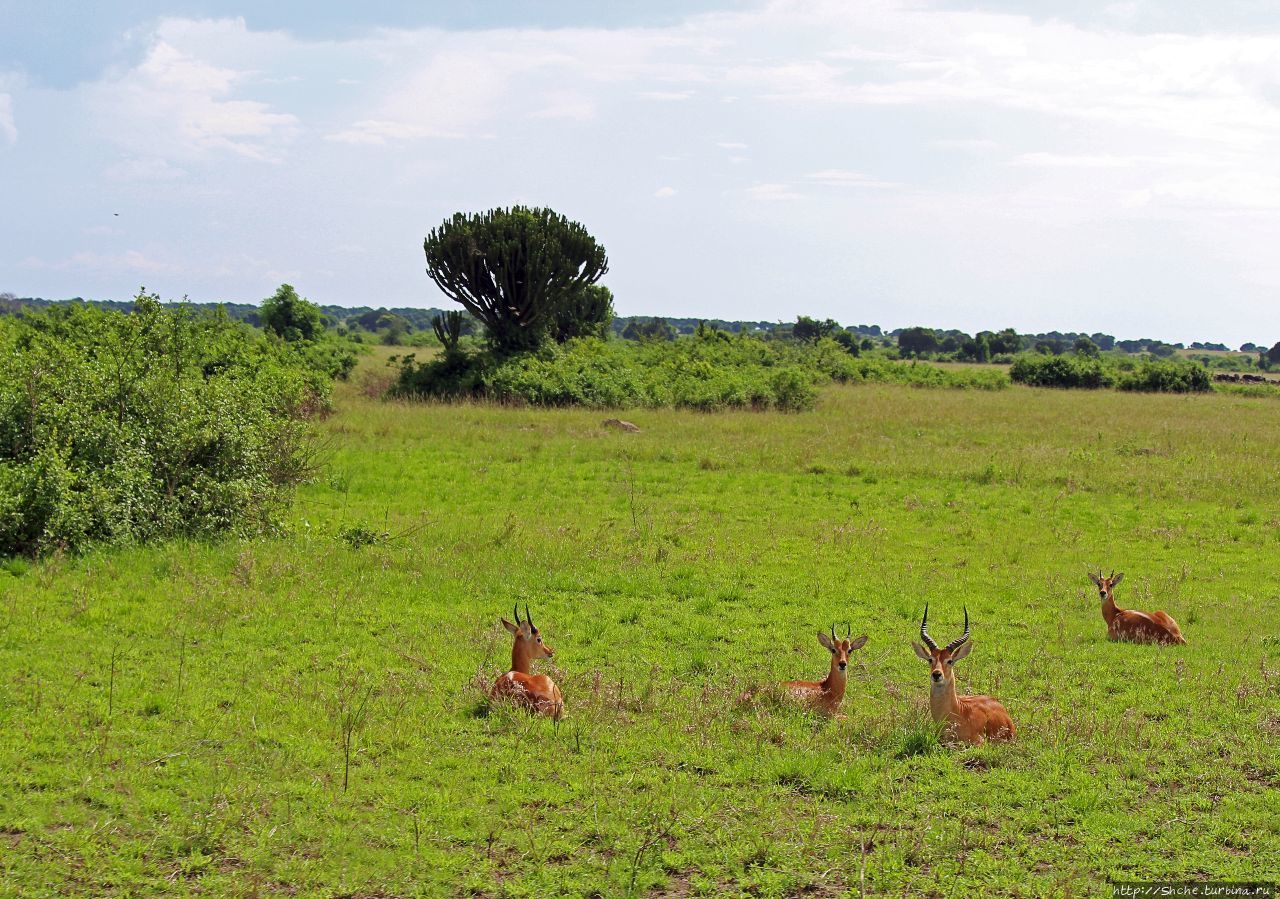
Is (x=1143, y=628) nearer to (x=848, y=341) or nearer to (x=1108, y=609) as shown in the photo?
(x=1108, y=609)

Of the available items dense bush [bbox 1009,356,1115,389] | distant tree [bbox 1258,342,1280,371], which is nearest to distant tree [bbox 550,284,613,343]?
dense bush [bbox 1009,356,1115,389]

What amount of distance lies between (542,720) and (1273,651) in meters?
7.09

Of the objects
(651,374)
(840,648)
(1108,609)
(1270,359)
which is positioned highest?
(1270,359)

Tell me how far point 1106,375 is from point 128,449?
1953 inches

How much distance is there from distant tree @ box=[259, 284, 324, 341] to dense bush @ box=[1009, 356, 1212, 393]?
116ft

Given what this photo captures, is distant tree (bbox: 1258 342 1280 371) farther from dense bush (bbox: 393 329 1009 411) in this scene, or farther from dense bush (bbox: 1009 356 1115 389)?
dense bush (bbox: 393 329 1009 411)

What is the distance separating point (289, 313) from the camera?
159 feet

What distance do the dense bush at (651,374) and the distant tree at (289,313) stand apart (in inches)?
418

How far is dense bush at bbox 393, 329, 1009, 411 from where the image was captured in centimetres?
3378

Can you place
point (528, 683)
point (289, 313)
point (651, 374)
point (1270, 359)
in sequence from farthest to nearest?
point (1270, 359), point (289, 313), point (651, 374), point (528, 683)

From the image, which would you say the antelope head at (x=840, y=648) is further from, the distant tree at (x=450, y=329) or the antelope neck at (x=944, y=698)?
the distant tree at (x=450, y=329)

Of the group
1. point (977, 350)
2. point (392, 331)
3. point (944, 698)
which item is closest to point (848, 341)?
point (977, 350)

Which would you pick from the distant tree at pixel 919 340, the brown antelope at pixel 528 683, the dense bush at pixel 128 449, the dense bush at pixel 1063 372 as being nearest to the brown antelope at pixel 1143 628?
the brown antelope at pixel 528 683

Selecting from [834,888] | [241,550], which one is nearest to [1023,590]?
[834,888]
